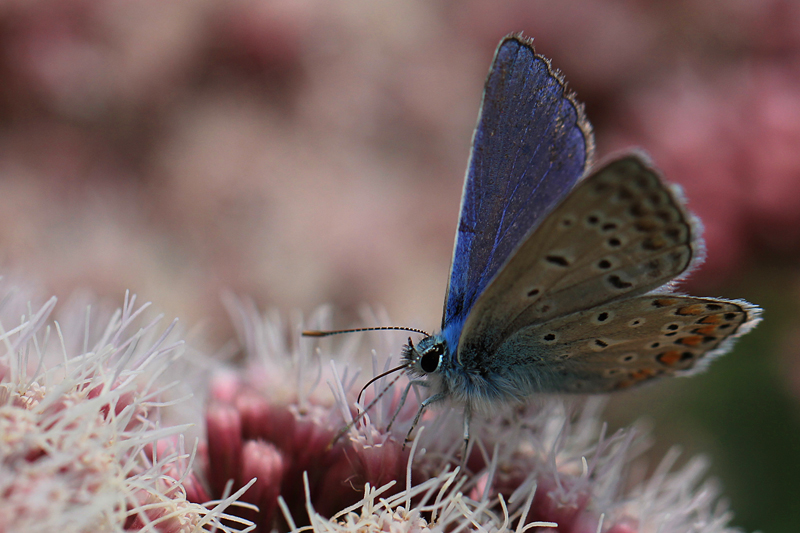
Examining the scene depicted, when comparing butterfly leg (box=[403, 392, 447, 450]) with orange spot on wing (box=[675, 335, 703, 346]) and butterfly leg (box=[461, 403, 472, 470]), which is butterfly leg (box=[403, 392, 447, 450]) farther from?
orange spot on wing (box=[675, 335, 703, 346])

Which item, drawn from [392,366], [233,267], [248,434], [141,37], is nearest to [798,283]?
[392,366]

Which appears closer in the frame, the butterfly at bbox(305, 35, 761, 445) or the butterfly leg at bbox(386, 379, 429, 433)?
the butterfly at bbox(305, 35, 761, 445)

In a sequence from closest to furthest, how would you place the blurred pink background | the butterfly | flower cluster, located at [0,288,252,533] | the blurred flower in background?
flower cluster, located at [0,288,252,533]
the butterfly
the blurred flower in background
the blurred pink background

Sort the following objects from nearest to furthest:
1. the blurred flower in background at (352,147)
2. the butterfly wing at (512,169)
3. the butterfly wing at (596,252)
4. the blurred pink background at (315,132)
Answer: the butterfly wing at (596,252)
the butterfly wing at (512,169)
the blurred flower in background at (352,147)
the blurred pink background at (315,132)

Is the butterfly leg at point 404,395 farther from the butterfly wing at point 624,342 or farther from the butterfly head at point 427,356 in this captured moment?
the butterfly wing at point 624,342

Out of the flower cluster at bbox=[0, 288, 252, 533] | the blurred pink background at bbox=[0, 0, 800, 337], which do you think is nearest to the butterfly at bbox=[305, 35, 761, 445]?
the flower cluster at bbox=[0, 288, 252, 533]

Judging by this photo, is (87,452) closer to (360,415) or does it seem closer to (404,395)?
(360,415)

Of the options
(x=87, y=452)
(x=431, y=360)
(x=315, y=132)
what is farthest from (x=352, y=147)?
(x=87, y=452)

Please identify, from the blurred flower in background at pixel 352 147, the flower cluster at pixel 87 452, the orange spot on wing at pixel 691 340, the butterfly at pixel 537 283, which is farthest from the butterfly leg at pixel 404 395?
the blurred flower in background at pixel 352 147
